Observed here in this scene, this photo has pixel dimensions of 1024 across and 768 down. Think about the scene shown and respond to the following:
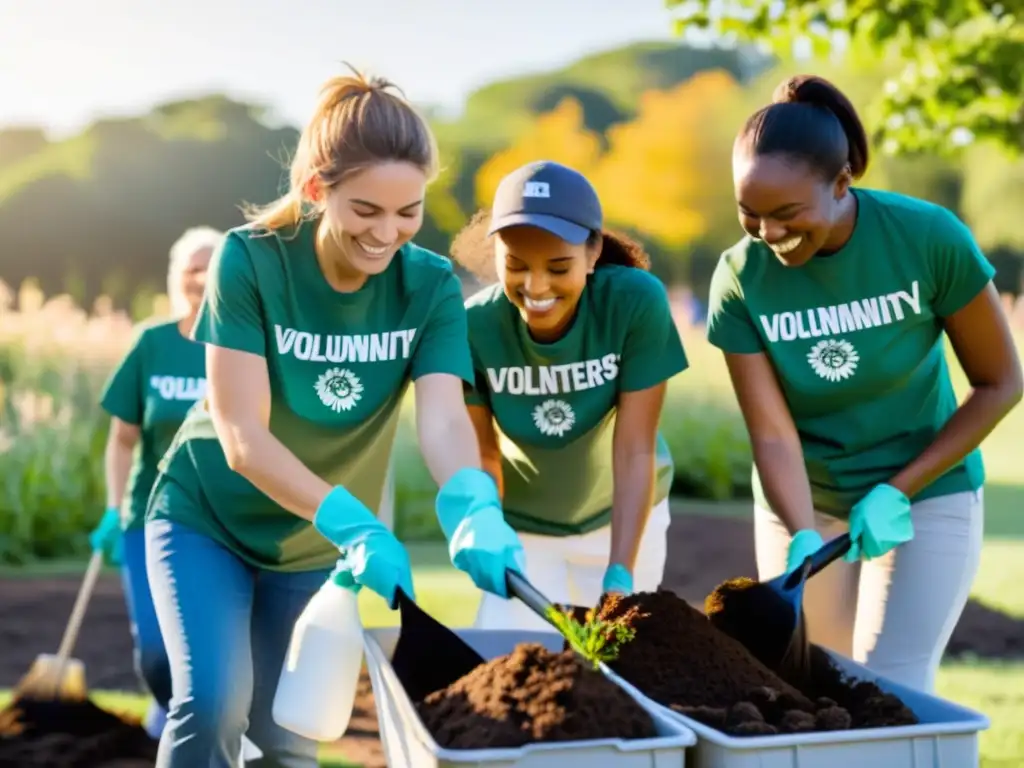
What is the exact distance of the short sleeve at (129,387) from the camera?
4293 mm

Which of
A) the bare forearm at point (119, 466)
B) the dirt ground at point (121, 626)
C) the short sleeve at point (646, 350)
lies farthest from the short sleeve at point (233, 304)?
the dirt ground at point (121, 626)

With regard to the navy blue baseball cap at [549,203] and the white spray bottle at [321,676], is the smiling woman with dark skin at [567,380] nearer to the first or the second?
the navy blue baseball cap at [549,203]

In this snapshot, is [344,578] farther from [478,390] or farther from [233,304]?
[478,390]

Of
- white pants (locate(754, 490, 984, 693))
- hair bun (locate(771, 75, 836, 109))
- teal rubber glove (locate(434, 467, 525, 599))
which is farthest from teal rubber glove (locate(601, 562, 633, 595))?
hair bun (locate(771, 75, 836, 109))

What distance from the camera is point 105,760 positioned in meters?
4.45

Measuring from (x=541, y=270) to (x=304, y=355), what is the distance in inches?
22.1

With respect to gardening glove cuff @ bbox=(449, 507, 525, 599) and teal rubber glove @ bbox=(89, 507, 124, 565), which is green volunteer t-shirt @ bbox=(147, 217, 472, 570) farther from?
teal rubber glove @ bbox=(89, 507, 124, 565)

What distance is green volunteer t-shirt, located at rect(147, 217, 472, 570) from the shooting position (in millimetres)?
2582

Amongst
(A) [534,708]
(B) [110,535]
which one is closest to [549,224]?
(A) [534,708]

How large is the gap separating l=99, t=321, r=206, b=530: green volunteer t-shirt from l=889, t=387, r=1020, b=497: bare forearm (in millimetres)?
2332

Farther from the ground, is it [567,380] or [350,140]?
[350,140]

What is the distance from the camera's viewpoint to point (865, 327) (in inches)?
108

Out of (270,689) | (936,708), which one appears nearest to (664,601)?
(936,708)

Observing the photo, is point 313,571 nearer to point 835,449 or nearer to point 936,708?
point 835,449
